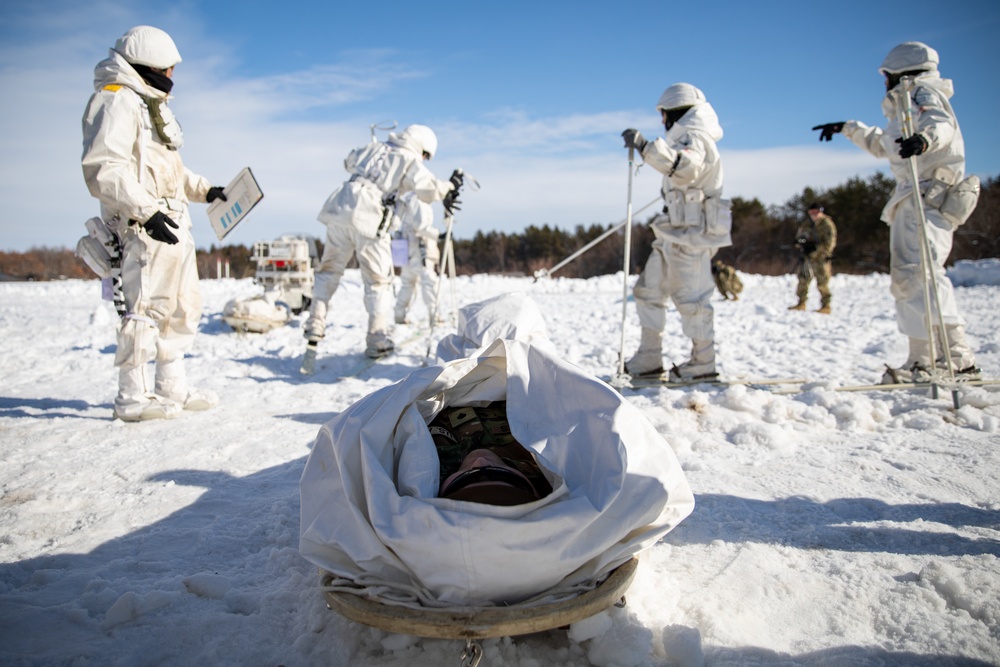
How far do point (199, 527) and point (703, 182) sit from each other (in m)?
4.37

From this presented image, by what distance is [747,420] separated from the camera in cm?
395

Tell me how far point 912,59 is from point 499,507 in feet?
16.6

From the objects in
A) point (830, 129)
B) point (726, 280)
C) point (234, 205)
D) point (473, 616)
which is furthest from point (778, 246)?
point (473, 616)

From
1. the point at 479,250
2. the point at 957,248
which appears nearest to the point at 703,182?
the point at 957,248

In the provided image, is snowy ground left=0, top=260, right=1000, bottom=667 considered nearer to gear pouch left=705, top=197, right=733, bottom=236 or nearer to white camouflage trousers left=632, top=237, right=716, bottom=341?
white camouflage trousers left=632, top=237, right=716, bottom=341

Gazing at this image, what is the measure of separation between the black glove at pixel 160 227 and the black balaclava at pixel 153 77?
92 cm

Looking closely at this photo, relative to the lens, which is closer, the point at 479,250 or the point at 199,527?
the point at 199,527

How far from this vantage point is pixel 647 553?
222 cm

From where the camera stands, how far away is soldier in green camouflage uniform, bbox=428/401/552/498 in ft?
7.01

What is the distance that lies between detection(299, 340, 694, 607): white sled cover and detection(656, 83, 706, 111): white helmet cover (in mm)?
3936

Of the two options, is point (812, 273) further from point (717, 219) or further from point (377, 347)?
point (377, 347)

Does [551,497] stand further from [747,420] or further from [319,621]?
[747,420]

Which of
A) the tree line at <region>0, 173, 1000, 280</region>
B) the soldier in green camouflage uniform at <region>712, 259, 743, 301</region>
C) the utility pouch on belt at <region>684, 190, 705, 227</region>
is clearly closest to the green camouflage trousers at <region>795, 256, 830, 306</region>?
the soldier in green camouflage uniform at <region>712, 259, 743, 301</region>

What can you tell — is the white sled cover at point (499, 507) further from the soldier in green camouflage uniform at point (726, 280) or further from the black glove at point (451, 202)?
the soldier in green camouflage uniform at point (726, 280)
